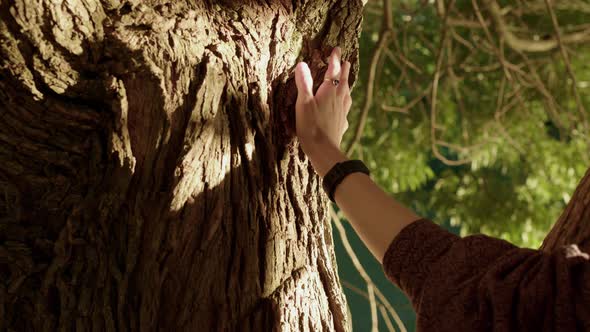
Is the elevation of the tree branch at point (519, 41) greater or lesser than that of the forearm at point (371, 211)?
greater

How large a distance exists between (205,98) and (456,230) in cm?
765

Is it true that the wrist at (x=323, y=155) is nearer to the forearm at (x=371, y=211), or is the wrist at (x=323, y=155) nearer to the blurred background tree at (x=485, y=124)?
the forearm at (x=371, y=211)

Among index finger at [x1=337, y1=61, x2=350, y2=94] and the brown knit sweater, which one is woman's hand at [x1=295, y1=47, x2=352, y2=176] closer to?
index finger at [x1=337, y1=61, x2=350, y2=94]

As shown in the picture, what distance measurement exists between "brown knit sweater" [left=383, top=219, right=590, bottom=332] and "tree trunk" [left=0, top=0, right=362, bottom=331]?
0.31 m

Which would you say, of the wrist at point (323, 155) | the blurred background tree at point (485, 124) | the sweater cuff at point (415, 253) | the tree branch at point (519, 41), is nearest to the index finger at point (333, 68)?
the wrist at point (323, 155)

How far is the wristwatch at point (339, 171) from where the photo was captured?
1175 mm

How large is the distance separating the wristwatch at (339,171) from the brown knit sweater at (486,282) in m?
0.17

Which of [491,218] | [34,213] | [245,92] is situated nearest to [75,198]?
[34,213]

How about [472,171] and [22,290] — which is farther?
[472,171]

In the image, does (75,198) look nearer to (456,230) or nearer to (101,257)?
(101,257)

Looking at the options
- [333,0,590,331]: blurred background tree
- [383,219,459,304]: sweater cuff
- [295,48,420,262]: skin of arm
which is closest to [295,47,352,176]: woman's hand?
[295,48,420,262]: skin of arm

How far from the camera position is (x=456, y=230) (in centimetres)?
848

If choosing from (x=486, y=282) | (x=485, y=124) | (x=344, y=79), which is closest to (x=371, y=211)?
(x=486, y=282)

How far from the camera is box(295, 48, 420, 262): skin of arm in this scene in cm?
107
